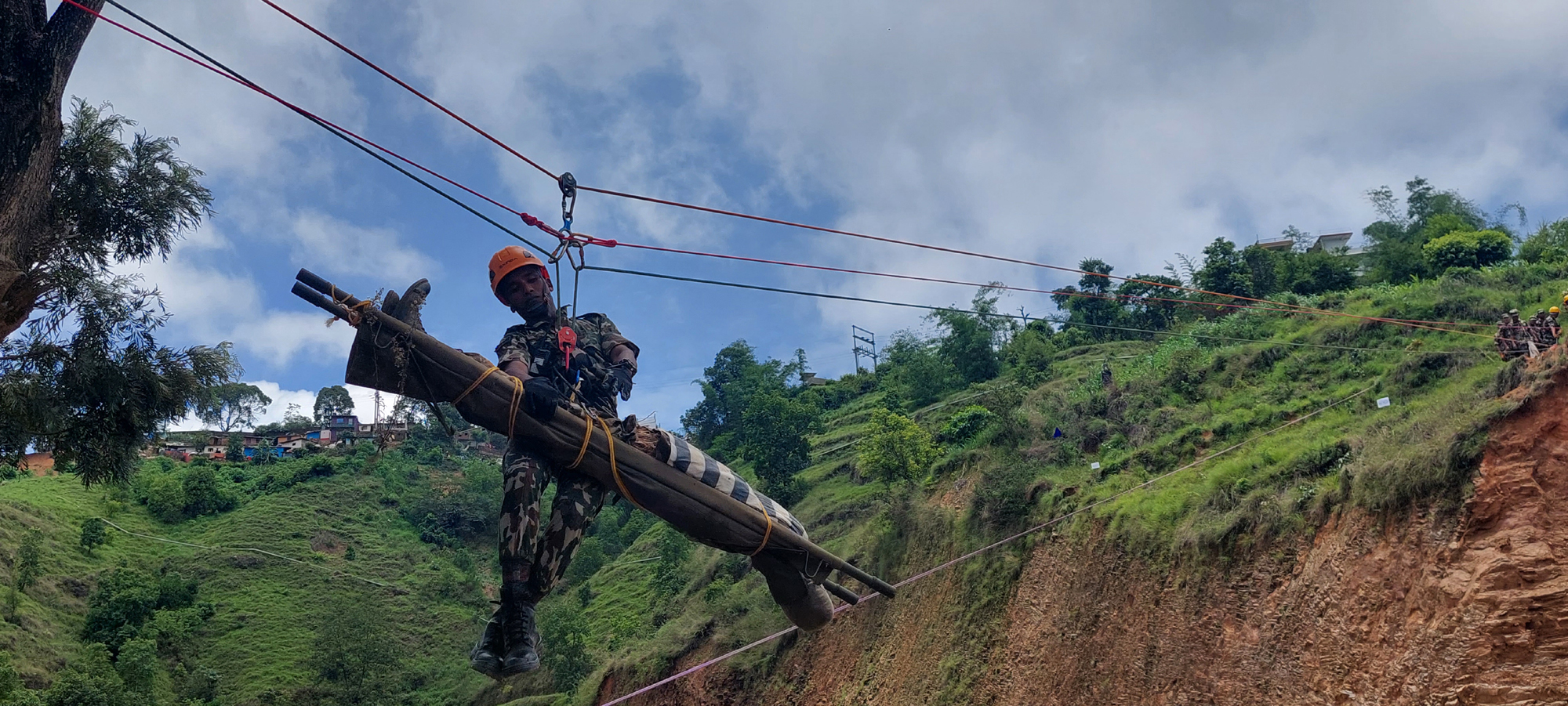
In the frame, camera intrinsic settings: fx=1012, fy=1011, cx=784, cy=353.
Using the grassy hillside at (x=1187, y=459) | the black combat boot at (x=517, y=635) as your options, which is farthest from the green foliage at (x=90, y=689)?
the black combat boot at (x=517, y=635)

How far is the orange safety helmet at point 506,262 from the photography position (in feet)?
24.0

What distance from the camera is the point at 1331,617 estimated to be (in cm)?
1299

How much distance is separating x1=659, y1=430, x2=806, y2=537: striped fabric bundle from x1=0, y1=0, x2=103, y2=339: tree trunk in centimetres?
492

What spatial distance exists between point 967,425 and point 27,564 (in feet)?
128

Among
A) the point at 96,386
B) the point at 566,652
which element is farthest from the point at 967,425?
the point at 96,386

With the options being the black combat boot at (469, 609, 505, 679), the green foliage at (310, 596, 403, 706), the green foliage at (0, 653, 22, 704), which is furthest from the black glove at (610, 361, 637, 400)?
the green foliage at (310, 596, 403, 706)

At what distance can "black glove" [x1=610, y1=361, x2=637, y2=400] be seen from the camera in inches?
285

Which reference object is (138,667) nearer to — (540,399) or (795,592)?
(795,592)

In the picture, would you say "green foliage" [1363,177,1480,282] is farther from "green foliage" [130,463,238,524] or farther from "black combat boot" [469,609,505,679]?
"green foliage" [130,463,238,524]

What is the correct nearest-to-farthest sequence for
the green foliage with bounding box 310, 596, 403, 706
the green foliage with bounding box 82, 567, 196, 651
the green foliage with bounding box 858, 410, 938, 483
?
the green foliage with bounding box 858, 410, 938, 483
the green foliage with bounding box 310, 596, 403, 706
the green foliage with bounding box 82, 567, 196, 651

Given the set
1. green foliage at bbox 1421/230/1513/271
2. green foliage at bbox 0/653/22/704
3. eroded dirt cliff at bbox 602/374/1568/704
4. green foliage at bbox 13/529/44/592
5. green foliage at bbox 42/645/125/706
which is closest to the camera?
eroded dirt cliff at bbox 602/374/1568/704

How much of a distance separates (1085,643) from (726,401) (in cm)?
4117

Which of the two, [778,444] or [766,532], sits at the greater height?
[778,444]

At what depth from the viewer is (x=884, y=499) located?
2572cm
